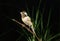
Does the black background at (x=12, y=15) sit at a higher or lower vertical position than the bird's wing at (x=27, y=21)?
lower

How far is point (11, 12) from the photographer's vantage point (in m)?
3.20

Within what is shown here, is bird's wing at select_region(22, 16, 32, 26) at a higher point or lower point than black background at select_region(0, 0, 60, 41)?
higher

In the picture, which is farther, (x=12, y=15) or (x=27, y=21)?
(x=12, y=15)

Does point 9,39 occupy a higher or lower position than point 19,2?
lower

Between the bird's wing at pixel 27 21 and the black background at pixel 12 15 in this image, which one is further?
the black background at pixel 12 15

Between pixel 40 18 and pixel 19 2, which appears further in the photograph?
pixel 19 2

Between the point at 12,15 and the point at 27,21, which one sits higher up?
the point at 27,21

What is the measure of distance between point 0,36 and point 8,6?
366mm

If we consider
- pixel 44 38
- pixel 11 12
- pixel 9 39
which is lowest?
pixel 9 39

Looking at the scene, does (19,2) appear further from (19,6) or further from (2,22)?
(2,22)

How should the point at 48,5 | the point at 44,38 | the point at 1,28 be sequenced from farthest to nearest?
the point at 1,28, the point at 48,5, the point at 44,38

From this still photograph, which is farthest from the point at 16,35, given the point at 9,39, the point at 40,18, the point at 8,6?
the point at 40,18

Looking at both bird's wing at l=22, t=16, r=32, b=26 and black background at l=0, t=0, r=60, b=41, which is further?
black background at l=0, t=0, r=60, b=41

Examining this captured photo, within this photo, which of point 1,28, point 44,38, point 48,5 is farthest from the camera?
point 1,28
